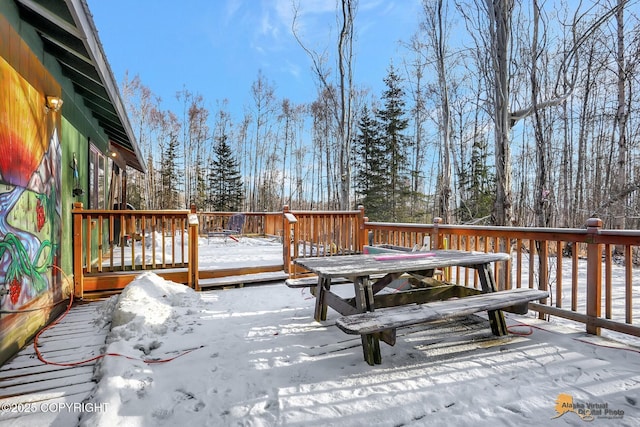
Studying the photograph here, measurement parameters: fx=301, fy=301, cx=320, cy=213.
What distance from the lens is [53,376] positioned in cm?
204

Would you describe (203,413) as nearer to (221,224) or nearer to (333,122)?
(221,224)

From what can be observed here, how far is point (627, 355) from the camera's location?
224 cm

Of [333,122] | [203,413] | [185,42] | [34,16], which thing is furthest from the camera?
[185,42]

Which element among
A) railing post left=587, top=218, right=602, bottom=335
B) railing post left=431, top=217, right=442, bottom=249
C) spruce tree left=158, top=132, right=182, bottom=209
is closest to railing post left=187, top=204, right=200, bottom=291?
railing post left=431, top=217, right=442, bottom=249

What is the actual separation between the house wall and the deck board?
0.51 ft

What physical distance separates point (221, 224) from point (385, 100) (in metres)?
9.18

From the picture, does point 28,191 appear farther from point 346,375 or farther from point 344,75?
point 344,75

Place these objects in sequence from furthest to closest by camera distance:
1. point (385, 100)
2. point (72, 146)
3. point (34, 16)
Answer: point (385, 100) → point (72, 146) → point (34, 16)

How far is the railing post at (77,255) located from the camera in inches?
143

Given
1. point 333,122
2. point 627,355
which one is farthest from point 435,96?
point 627,355

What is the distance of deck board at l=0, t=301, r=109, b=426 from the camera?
163cm

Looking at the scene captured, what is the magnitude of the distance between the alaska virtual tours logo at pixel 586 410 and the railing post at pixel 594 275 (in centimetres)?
126

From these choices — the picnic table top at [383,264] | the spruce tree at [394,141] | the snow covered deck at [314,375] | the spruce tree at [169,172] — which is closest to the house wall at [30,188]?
the snow covered deck at [314,375]

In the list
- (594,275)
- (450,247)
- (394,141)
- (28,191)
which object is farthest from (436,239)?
(394,141)
